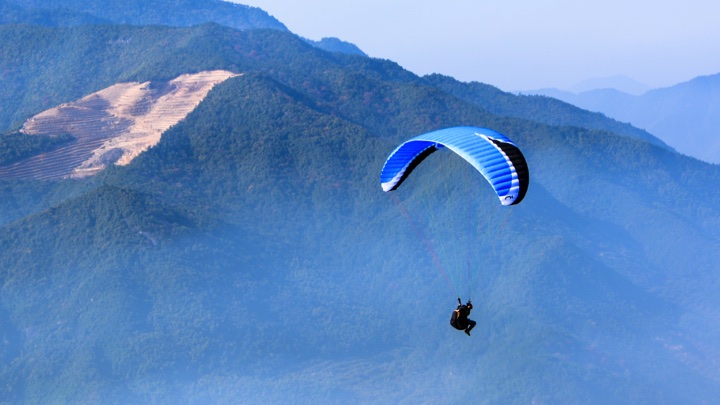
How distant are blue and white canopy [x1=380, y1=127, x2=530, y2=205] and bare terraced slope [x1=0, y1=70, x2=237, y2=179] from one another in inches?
2087

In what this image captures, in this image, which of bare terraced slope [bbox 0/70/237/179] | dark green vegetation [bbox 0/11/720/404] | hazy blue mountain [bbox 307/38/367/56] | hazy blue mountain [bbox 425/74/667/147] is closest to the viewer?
dark green vegetation [bbox 0/11/720/404]

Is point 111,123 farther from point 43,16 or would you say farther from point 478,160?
point 43,16

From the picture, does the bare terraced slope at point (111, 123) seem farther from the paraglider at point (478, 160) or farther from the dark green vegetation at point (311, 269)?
the paraglider at point (478, 160)

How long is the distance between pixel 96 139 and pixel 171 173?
32.1 feet

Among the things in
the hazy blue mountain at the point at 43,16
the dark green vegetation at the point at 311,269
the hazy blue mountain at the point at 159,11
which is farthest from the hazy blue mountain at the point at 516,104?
the hazy blue mountain at the point at 43,16

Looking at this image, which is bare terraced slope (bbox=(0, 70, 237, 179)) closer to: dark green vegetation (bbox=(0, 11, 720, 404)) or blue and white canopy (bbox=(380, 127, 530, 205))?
dark green vegetation (bbox=(0, 11, 720, 404))

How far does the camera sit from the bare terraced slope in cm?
8275

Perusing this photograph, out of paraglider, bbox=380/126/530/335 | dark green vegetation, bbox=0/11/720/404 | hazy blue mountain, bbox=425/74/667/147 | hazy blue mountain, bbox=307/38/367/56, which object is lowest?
dark green vegetation, bbox=0/11/720/404

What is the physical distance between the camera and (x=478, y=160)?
31219 millimetres

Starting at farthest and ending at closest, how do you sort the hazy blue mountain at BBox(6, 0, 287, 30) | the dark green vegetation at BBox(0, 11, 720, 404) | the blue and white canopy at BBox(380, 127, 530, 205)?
1. the hazy blue mountain at BBox(6, 0, 287, 30)
2. the dark green vegetation at BBox(0, 11, 720, 404)
3. the blue and white canopy at BBox(380, 127, 530, 205)

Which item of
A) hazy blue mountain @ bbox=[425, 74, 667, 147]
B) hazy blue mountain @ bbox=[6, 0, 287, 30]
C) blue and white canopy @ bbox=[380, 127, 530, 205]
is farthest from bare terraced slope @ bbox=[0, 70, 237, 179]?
hazy blue mountain @ bbox=[6, 0, 287, 30]

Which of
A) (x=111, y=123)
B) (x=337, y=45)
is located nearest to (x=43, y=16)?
(x=337, y=45)

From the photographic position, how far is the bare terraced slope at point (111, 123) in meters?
82.8

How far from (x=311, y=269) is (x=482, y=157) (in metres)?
49.6
